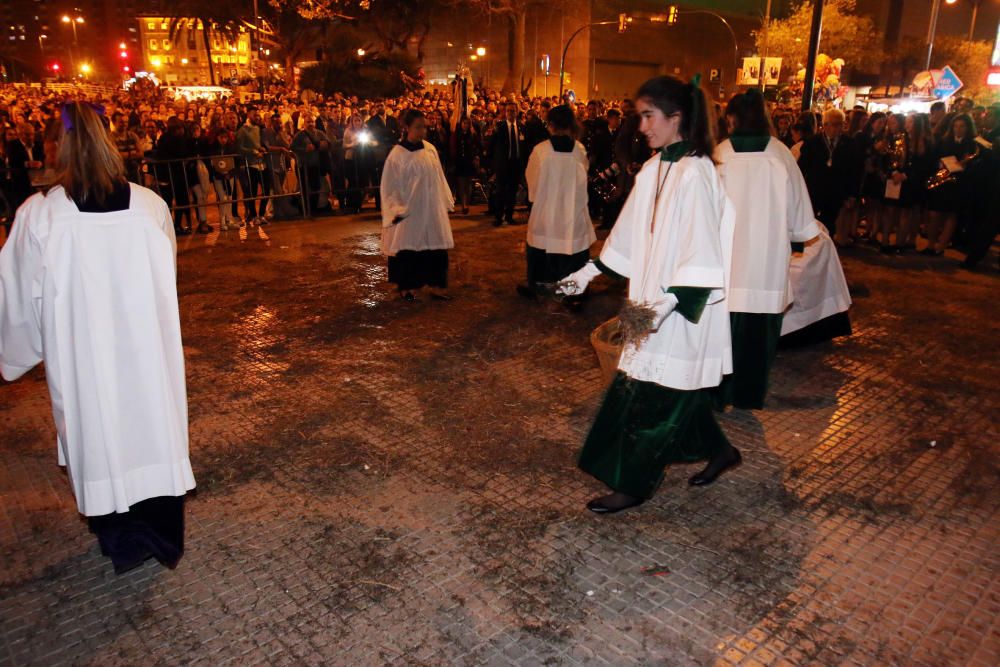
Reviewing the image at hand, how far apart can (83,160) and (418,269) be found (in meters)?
5.10

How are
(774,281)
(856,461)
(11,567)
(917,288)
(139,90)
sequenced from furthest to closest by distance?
(139,90) < (917,288) < (774,281) < (856,461) < (11,567)

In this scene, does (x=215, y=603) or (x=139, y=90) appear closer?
(x=215, y=603)

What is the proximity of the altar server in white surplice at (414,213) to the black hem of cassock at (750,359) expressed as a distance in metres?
3.70

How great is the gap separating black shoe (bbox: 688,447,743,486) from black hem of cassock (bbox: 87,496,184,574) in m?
2.71

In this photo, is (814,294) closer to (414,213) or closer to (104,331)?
(414,213)

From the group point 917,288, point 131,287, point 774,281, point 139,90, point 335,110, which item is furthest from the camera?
point 139,90

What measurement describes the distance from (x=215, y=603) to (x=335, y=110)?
54.8 feet

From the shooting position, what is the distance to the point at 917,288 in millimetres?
8648

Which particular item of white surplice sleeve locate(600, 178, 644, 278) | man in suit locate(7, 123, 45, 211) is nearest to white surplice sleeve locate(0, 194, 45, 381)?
white surplice sleeve locate(600, 178, 644, 278)

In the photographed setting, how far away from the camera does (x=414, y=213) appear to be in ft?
25.9

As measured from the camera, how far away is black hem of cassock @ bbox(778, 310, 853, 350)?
21.6ft

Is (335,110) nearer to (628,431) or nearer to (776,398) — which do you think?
(776,398)

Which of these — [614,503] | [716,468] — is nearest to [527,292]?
[716,468]

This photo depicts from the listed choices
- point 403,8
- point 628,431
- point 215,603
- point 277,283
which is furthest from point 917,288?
point 403,8
